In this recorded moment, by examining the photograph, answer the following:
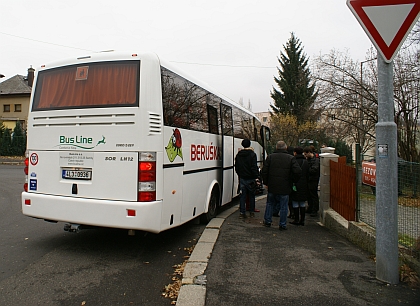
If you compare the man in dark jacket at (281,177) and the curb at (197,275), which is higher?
the man in dark jacket at (281,177)

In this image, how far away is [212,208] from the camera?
8.01 meters

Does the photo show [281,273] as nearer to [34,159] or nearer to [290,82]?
[34,159]

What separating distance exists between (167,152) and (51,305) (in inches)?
97.2

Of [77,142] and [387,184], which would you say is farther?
[77,142]

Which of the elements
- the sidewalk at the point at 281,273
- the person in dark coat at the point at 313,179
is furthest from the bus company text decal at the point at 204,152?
the person in dark coat at the point at 313,179

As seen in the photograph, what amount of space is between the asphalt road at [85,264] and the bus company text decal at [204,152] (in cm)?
150

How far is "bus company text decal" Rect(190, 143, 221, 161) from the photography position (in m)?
6.52

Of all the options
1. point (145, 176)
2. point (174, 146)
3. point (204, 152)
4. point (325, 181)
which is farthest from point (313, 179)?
point (145, 176)

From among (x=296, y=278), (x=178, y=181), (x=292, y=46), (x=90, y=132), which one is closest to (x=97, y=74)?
(x=90, y=132)

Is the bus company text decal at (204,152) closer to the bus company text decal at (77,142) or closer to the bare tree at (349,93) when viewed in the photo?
the bus company text decal at (77,142)

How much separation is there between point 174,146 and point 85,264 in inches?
83.3

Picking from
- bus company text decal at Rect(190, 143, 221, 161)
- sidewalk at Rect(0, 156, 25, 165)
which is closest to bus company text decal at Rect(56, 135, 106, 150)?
bus company text decal at Rect(190, 143, 221, 161)

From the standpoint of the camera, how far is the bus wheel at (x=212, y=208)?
25.2 ft

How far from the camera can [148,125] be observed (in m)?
5.04
